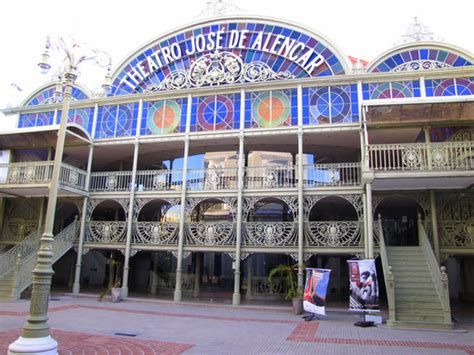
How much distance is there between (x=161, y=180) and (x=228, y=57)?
655 cm

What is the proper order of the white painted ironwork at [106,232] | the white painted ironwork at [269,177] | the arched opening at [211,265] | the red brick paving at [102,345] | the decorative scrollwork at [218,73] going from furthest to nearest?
the arched opening at [211,265]
the white painted ironwork at [106,232]
the decorative scrollwork at [218,73]
the white painted ironwork at [269,177]
the red brick paving at [102,345]

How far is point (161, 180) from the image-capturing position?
1911 cm

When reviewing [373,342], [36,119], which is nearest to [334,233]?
[373,342]

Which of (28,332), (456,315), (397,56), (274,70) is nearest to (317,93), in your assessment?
(274,70)

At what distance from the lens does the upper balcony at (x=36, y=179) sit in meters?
17.3

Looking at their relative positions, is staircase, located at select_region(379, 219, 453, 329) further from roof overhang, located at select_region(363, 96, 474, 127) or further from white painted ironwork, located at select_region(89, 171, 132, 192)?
white painted ironwork, located at select_region(89, 171, 132, 192)

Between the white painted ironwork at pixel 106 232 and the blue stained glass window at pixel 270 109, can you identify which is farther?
the white painted ironwork at pixel 106 232

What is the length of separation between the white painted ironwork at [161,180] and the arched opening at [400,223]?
944 cm

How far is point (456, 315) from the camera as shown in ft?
46.9

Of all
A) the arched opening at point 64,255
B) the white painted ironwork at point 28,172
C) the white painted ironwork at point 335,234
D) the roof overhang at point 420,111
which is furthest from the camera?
the arched opening at point 64,255

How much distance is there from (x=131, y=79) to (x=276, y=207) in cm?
944

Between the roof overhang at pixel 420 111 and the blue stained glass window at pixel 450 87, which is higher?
the blue stained glass window at pixel 450 87

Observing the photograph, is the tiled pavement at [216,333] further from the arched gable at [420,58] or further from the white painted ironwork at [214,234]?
the arched gable at [420,58]

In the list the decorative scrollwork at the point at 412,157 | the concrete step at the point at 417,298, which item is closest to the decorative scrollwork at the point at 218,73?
the decorative scrollwork at the point at 412,157
